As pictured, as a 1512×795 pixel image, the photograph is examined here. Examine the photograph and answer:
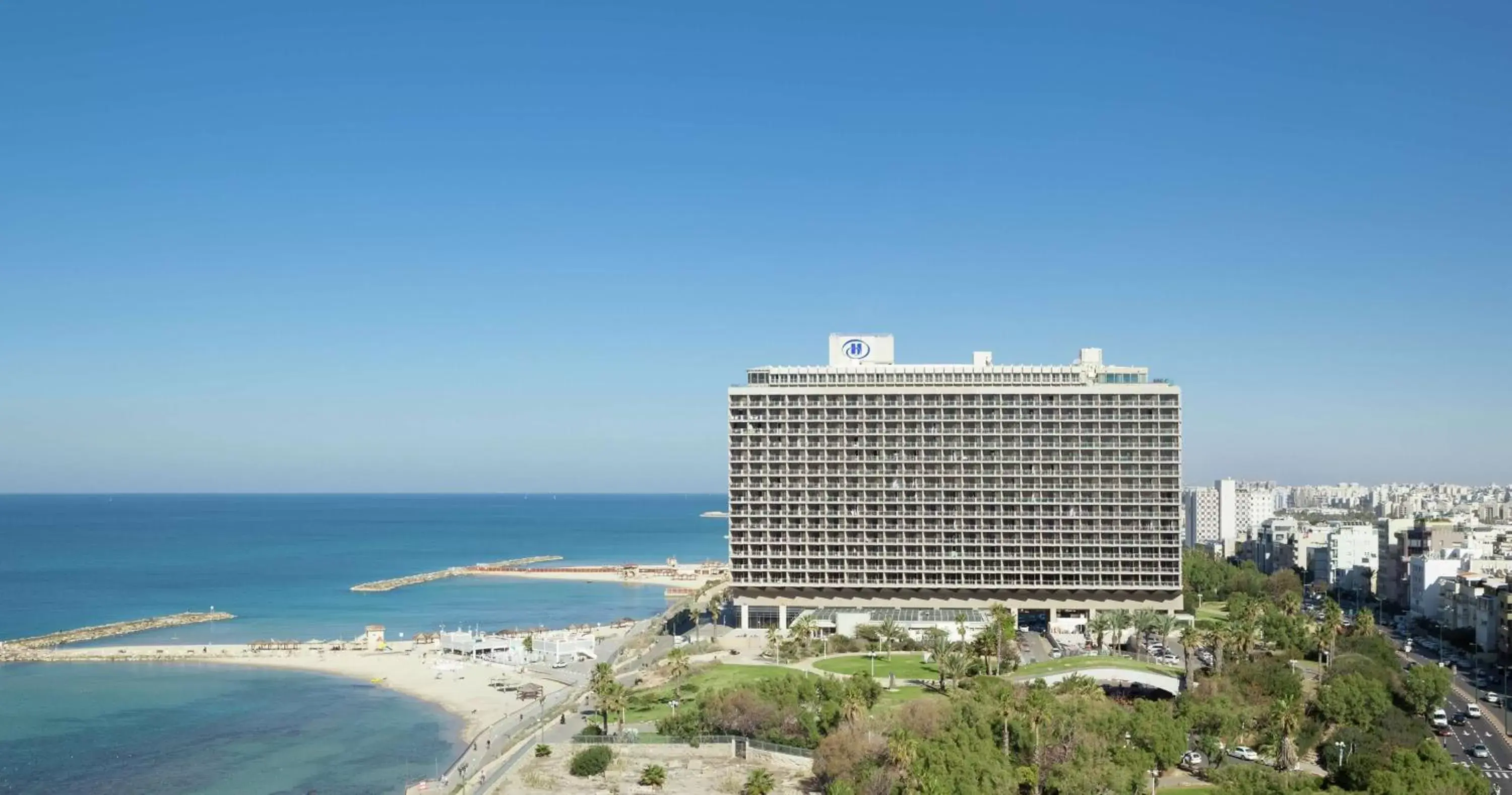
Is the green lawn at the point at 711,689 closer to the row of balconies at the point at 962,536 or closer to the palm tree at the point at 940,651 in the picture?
the palm tree at the point at 940,651

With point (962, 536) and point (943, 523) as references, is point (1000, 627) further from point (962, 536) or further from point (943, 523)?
point (943, 523)

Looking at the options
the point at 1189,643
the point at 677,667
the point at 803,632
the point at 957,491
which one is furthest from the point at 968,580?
the point at 677,667

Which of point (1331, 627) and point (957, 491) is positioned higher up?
point (957, 491)

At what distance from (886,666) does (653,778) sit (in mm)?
37858

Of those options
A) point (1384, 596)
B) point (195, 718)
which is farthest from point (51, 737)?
point (1384, 596)

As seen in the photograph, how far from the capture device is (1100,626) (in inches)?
4254

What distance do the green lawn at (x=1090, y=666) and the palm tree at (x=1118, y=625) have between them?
54.4 feet

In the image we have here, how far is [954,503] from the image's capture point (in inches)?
4970

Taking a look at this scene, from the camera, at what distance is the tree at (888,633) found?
4486 inches

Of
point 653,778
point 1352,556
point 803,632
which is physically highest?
point 1352,556

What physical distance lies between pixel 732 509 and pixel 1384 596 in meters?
90.0

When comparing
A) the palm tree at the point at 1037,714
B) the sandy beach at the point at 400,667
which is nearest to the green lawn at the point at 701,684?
the sandy beach at the point at 400,667

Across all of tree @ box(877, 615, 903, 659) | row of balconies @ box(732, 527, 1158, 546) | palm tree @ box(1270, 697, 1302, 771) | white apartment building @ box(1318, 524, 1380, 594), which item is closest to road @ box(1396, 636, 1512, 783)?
palm tree @ box(1270, 697, 1302, 771)

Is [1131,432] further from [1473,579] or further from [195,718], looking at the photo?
[195,718]
